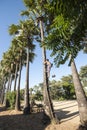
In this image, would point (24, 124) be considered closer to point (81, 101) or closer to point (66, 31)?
point (81, 101)

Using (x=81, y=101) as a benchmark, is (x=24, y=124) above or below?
below

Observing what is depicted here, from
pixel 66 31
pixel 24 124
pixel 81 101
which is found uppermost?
pixel 66 31

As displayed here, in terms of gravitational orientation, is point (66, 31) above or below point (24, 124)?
above

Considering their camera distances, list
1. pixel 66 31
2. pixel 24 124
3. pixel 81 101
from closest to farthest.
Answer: pixel 66 31 → pixel 81 101 → pixel 24 124

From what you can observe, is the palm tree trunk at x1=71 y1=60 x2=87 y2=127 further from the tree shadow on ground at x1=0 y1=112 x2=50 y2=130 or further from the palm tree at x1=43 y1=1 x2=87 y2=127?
the palm tree at x1=43 y1=1 x2=87 y2=127

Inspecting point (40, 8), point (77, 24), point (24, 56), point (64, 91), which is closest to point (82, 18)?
point (77, 24)

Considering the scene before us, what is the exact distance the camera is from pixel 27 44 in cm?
2147

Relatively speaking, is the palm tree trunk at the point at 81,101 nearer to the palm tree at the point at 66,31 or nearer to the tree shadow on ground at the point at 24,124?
the tree shadow on ground at the point at 24,124

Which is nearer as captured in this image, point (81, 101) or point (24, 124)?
point (81, 101)

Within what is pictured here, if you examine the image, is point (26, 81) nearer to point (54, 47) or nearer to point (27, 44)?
point (27, 44)

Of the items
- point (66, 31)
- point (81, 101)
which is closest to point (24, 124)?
point (81, 101)

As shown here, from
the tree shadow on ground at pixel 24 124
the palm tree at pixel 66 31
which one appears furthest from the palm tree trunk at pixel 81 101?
the palm tree at pixel 66 31

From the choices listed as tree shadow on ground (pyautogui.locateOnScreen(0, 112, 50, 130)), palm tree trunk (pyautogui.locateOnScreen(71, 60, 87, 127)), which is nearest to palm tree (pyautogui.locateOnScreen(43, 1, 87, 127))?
palm tree trunk (pyautogui.locateOnScreen(71, 60, 87, 127))

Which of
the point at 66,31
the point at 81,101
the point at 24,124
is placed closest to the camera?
the point at 66,31
